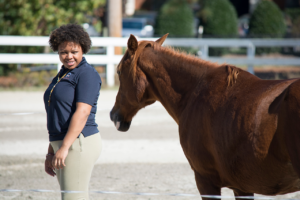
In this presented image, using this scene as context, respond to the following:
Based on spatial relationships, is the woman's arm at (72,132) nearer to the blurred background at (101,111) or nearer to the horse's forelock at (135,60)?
the blurred background at (101,111)

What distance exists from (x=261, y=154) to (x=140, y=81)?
129cm

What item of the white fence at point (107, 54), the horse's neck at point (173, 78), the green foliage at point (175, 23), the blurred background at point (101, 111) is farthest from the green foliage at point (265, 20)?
the horse's neck at point (173, 78)

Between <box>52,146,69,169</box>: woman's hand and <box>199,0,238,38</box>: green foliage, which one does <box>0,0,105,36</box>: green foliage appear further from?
<box>52,146,69,169</box>: woman's hand

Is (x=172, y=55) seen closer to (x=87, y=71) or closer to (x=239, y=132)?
(x=87, y=71)

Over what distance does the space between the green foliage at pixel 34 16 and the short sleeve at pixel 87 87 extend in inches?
420

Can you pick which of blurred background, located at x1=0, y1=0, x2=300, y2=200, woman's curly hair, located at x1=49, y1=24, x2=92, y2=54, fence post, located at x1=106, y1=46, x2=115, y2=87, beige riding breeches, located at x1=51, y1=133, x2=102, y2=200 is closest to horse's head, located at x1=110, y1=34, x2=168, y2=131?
woman's curly hair, located at x1=49, y1=24, x2=92, y2=54

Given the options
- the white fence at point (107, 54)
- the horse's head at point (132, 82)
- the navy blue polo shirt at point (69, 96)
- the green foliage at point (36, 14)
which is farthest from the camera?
the green foliage at point (36, 14)

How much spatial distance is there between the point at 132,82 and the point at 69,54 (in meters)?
0.68

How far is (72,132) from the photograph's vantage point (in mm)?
2512

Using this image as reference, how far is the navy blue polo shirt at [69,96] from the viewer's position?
103 inches

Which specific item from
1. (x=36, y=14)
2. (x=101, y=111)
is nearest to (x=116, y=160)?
(x=101, y=111)

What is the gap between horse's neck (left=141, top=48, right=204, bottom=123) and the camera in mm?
3035

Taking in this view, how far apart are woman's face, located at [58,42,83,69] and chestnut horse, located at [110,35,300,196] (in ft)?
1.87

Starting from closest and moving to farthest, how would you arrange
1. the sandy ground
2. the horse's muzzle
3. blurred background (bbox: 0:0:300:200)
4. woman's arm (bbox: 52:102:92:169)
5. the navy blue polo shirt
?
woman's arm (bbox: 52:102:92:169), the navy blue polo shirt, the horse's muzzle, the sandy ground, blurred background (bbox: 0:0:300:200)
